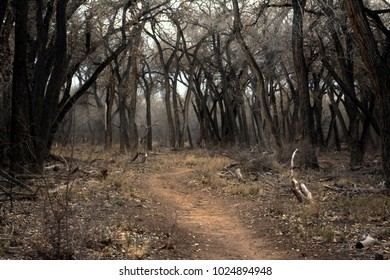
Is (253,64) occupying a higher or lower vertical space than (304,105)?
higher

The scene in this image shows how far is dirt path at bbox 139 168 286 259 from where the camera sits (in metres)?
6.60

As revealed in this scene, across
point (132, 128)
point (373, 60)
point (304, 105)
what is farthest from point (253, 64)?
point (132, 128)

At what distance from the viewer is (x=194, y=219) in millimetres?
8969

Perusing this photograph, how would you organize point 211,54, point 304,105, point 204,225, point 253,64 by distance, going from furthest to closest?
point 211,54, point 253,64, point 304,105, point 204,225

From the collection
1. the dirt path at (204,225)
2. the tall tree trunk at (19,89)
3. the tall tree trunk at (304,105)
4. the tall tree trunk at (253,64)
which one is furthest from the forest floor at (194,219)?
the tall tree trunk at (253,64)

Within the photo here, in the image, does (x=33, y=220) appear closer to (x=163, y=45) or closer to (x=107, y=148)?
(x=107, y=148)

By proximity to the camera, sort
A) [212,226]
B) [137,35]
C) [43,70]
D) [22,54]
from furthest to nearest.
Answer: [137,35], [43,70], [22,54], [212,226]

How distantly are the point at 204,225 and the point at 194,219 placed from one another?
1.80 ft

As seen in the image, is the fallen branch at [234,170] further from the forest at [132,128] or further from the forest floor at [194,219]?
the forest floor at [194,219]

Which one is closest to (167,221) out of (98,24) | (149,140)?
(98,24)

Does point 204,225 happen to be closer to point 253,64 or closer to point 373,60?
point 373,60

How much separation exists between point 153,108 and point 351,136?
56.7 metres

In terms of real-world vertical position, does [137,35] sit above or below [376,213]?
above

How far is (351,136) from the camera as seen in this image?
16.3 m
